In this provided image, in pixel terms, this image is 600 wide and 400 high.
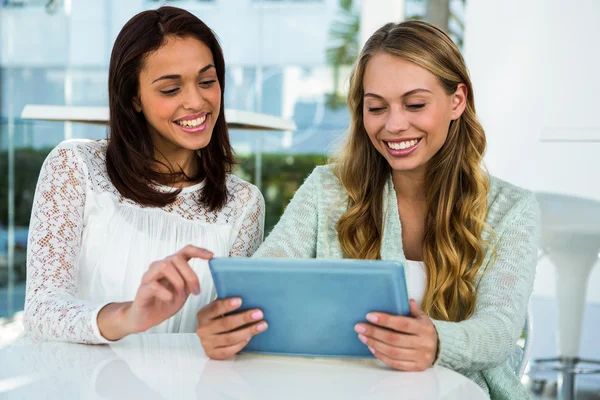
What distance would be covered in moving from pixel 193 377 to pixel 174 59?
0.98 metres

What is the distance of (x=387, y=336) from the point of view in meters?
1.32

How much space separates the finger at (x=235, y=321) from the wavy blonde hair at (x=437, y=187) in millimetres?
597

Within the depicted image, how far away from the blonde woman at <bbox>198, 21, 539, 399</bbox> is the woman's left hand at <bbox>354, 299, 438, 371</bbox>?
23cm

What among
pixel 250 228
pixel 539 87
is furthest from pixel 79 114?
pixel 539 87

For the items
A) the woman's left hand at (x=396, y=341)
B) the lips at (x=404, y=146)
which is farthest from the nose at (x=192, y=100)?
the woman's left hand at (x=396, y=341)

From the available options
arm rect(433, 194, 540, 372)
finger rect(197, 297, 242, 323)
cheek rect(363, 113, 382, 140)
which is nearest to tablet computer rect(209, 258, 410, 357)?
finger rect(197, 297, 242, 323)

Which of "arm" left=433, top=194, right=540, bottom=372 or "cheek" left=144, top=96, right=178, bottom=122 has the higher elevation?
"cheek" left=144, top=96, right=178, bottom=122

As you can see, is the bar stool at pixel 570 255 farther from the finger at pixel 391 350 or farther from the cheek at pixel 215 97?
the finger at pixel 391 350

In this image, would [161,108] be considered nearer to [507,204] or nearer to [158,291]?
[158,291]

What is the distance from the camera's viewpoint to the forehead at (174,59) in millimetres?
2020

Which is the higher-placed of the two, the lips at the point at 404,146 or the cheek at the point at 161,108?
the cheek at the point at 161,108

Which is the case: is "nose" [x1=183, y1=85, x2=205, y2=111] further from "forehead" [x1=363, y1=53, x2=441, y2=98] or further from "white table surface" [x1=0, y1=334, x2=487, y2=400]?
"white table surface" [x1=0, y1=334, x2=487, y2=400]

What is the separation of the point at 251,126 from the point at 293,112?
7.92 feet

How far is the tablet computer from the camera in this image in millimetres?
1264
